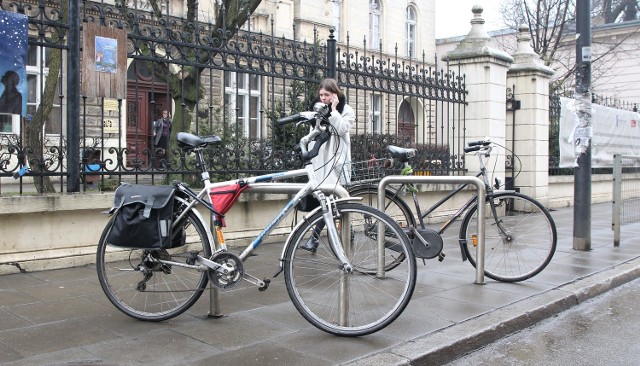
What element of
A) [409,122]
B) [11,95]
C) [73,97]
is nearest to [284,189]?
[73,97]

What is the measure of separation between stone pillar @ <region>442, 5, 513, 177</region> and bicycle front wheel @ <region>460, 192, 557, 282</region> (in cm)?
537

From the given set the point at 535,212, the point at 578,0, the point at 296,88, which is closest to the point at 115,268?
the point at 535,212

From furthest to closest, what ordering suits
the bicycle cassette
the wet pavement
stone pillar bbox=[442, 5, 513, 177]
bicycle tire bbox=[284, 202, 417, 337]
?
stone pillar bbox=[442, 5, 513, 177] → the bicycle cassette → bicycle tire bbox=[284, 202, 417, 337] → the wet pavement

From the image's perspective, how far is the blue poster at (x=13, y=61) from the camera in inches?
235

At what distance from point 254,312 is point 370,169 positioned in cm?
200

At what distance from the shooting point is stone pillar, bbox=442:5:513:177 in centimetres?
1141

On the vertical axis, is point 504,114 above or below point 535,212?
above

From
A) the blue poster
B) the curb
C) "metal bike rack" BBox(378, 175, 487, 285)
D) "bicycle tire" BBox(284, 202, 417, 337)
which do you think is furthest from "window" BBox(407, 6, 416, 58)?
"bicycle tire" BBox(284, 202, 417, 337)

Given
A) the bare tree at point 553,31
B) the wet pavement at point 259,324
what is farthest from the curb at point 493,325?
the bare tree at point 553,31

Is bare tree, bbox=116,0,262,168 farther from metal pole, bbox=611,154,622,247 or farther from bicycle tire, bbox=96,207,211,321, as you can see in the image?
metal pole, bbox=611,154,622,247

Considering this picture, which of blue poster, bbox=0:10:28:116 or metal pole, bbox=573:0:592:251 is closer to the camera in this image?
blue poster, bbox=0:10:28:116

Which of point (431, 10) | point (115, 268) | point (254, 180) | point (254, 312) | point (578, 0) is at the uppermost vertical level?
point (431, 10)

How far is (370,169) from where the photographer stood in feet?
20.2

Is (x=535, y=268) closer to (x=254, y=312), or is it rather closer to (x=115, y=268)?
(x=254, y=312)
